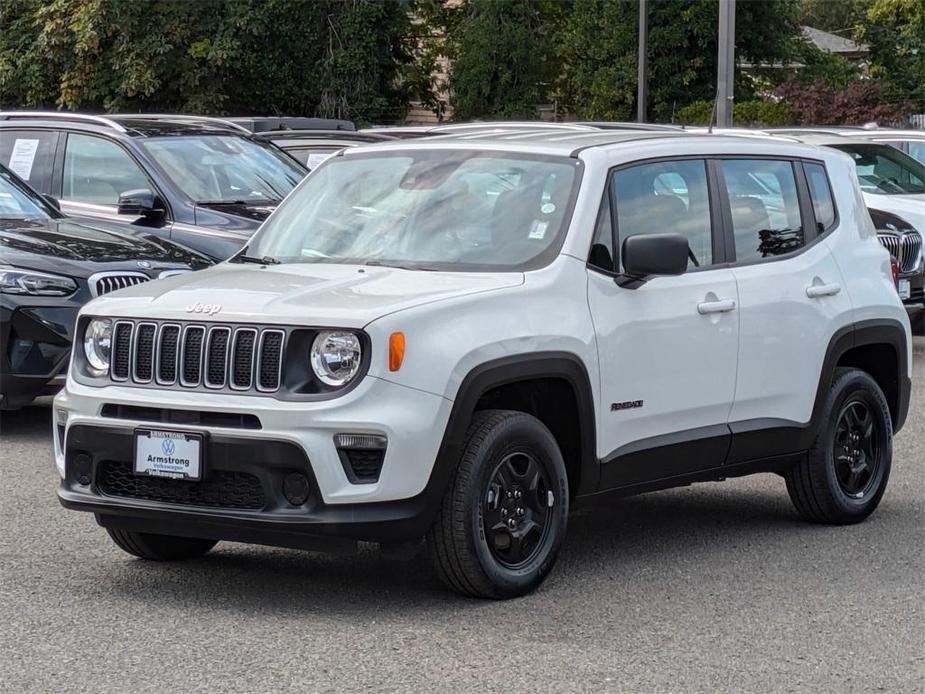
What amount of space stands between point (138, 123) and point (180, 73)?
92.3 ft

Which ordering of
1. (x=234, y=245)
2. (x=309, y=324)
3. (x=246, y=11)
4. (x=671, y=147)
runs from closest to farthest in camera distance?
(x=309, y=324), (x=671, y=147), (x=234, y=245), (x=246, y=11)

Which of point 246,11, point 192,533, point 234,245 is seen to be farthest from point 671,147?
point 246,11

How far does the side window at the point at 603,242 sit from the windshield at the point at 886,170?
9.98 metres

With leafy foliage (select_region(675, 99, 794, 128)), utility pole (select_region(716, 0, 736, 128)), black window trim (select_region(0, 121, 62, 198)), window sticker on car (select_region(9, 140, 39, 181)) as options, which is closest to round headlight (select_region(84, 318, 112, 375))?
black window trim (select_region(0, 121, 62, 198))

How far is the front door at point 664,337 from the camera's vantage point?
6.75m

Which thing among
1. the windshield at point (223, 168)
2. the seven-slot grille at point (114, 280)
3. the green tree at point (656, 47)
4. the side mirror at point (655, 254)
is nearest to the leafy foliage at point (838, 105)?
the green tree at point (656, 47)

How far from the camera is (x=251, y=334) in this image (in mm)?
6043

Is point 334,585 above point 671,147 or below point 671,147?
below

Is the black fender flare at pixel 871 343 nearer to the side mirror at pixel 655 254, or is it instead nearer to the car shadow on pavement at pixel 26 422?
the side mirror at pixel 655 254

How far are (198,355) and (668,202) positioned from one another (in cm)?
222

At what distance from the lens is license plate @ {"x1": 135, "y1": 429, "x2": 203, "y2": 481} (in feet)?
19.7

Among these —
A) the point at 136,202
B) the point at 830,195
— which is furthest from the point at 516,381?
the point at 136,202

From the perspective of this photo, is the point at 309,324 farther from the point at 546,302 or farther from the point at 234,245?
the point at 234,245

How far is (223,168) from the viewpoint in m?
12.8
